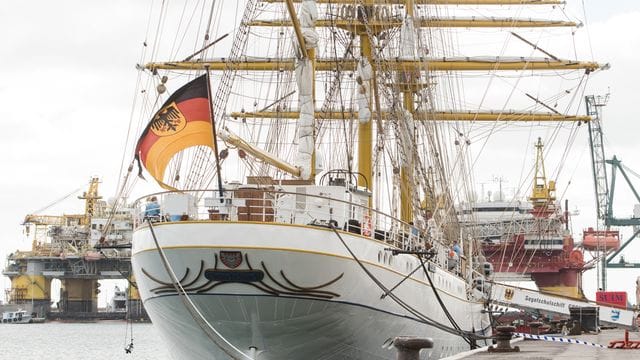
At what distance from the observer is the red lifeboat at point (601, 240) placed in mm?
110375

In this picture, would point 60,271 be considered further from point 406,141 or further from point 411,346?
point 411,346

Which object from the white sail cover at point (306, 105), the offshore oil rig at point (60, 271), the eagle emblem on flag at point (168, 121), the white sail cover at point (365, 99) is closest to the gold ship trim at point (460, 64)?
the white sail cover at point (365, 99)

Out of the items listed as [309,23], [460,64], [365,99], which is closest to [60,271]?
[460,64]

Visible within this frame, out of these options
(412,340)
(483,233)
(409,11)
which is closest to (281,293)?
(412,340)

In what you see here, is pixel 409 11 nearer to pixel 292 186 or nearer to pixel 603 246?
pixel 292 186

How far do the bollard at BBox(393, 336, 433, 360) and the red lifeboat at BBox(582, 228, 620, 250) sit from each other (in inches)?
3649

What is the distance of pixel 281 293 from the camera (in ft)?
87.0

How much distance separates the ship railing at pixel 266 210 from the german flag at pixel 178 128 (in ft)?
3.44

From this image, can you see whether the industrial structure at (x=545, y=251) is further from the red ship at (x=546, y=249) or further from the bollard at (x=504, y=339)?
the bollard at (x=504, y=339)

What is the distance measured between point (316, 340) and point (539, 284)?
84.9m

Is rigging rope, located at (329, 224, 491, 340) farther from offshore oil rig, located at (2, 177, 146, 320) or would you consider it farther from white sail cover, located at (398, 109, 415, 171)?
offshore oil rig, located at (2, 177, 146, 320)

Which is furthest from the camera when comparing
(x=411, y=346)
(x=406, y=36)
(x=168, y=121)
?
(x=406, y=36)

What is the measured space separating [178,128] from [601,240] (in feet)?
294

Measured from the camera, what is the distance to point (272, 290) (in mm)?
26453
